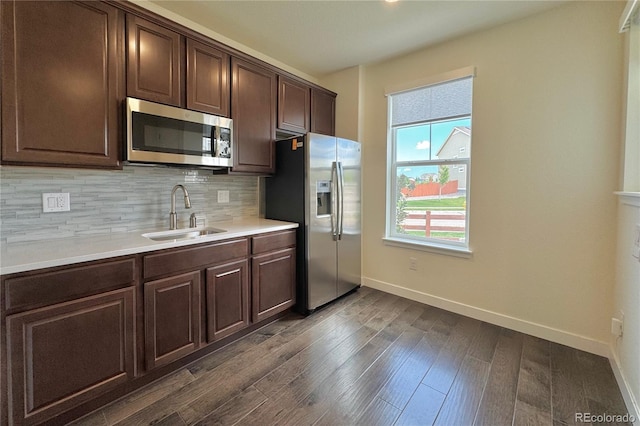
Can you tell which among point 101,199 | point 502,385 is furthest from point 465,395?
point 101,199

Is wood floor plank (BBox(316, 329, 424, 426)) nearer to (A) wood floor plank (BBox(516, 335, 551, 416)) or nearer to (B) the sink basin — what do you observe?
(A) wood floor plank (BBox(516, 335, 551, 416))

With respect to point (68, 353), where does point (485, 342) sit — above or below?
below

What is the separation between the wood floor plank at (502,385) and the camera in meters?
1.52

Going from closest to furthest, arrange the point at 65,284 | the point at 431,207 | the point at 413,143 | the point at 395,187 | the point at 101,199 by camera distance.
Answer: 1. the point at 65,284
2. the point at 101,199
3. the point at 431,207
4. the point at 413,143
5. the point at 395,187

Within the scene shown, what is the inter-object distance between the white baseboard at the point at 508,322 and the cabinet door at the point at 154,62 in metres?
2.85

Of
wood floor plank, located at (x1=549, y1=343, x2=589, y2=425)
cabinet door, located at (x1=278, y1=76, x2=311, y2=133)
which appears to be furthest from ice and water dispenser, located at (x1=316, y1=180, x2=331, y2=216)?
wood floor plank, located at (x1=549, y1=343, x2=589, y2=425)

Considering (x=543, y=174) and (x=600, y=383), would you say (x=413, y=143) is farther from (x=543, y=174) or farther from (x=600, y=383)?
(x=600, y=383)

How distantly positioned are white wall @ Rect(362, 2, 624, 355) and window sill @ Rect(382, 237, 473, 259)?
63 millimetres

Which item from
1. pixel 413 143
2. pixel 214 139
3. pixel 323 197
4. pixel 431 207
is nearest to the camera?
pixel 214 139

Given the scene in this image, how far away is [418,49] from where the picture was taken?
2896 mm

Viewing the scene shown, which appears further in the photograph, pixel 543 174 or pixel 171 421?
pixel 543 174

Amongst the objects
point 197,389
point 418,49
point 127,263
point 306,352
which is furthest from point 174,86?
point 418,49

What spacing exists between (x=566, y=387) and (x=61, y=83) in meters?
3.54

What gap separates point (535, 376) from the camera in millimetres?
1842
